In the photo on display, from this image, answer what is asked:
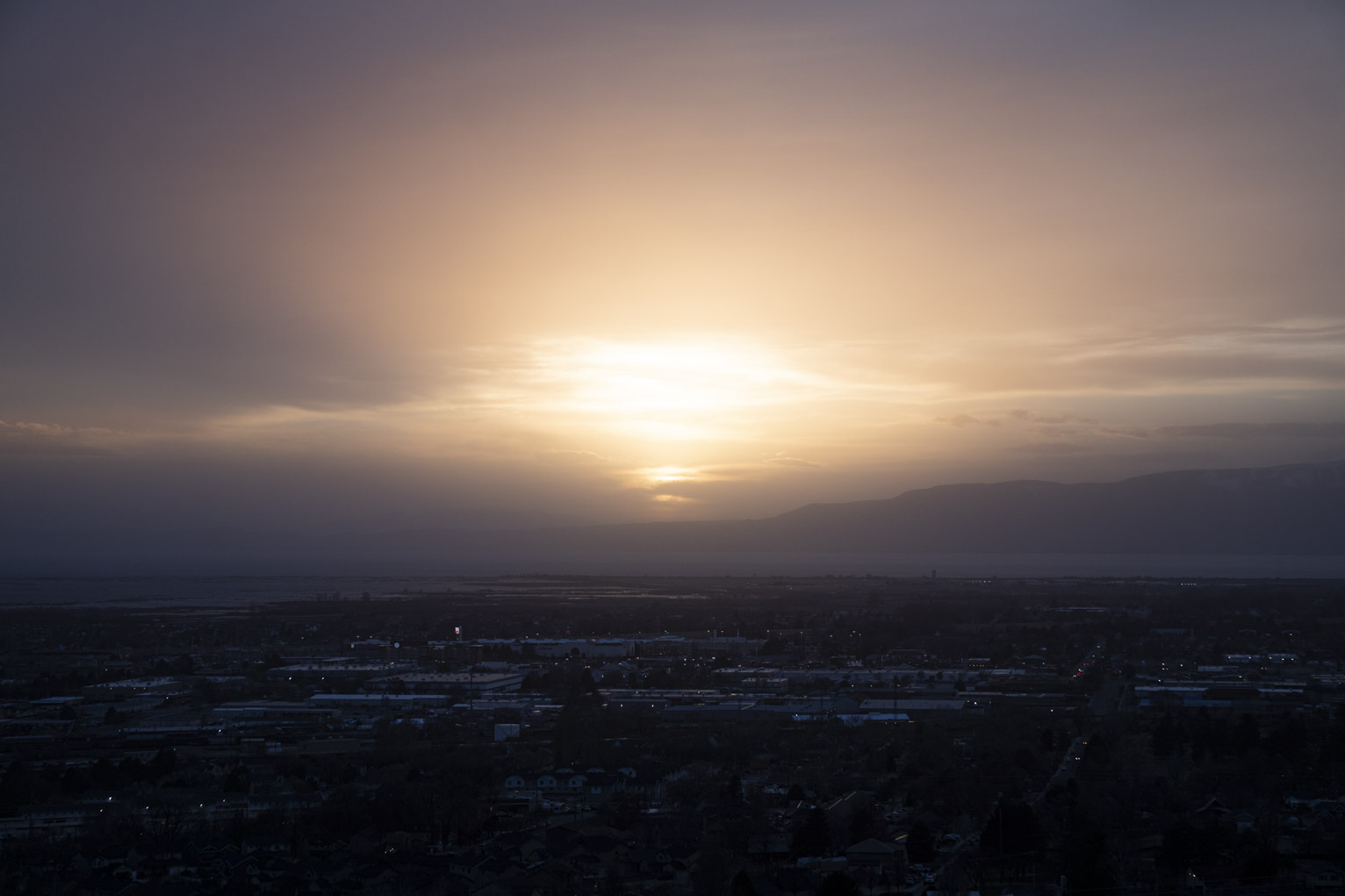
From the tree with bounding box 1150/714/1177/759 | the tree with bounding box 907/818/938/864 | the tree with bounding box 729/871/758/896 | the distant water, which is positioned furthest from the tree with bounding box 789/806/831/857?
the distant water

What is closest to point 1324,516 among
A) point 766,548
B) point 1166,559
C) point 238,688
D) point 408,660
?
point 1166,559

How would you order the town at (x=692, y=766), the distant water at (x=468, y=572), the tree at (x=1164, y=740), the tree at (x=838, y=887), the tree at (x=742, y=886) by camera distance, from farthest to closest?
the distant water at (x=468, y=572) < the tree at (x=1164, y=740) < the town at (x=692, y=766) < the tree at (x=742, y=886) < the tree at (x=838, y=887)

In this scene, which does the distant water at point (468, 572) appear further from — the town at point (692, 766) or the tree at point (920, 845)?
the tree at point (920, 845)

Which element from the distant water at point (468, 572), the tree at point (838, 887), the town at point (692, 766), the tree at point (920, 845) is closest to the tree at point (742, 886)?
the town at point (692, 766)

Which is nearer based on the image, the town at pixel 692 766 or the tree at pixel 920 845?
the town at pixel 692 766

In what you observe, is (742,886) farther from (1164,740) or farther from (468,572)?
(468,572)

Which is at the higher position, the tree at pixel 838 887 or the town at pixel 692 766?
the tree at pixel 838 887

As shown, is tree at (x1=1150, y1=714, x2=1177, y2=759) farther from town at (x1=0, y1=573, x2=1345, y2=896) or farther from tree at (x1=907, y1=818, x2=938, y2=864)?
tree at (x1=907, y1=818, x2=938, y2=864)
